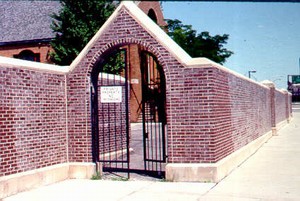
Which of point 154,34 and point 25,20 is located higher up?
point 25,20

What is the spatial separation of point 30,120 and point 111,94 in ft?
7.09

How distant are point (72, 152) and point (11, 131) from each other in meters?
2.18

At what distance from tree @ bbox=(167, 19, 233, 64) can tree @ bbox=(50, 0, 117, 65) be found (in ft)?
71.5

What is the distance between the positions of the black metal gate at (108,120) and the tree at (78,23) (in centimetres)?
924

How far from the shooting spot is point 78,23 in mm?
22031

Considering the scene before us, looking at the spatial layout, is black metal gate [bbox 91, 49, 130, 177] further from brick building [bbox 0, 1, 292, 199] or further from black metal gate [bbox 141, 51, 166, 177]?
black metal gate [bbox 141, 51, 166, 177]

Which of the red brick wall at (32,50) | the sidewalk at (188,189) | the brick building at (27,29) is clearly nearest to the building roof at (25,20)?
the brick building at (27,29)

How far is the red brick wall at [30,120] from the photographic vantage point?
26.9 ft

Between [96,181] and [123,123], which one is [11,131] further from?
[123,123]

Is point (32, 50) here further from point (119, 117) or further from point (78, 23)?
point (119, 117)

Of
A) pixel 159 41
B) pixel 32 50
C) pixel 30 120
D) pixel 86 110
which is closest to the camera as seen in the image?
pixel 30 120

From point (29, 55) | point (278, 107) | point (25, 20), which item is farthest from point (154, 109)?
point (25, 20)

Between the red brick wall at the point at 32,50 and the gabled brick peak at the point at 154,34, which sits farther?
the red brick wall at the point at 32,50

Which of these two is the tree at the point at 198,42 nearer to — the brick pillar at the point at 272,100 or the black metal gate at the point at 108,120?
the brick pillar at the point at 272,100
